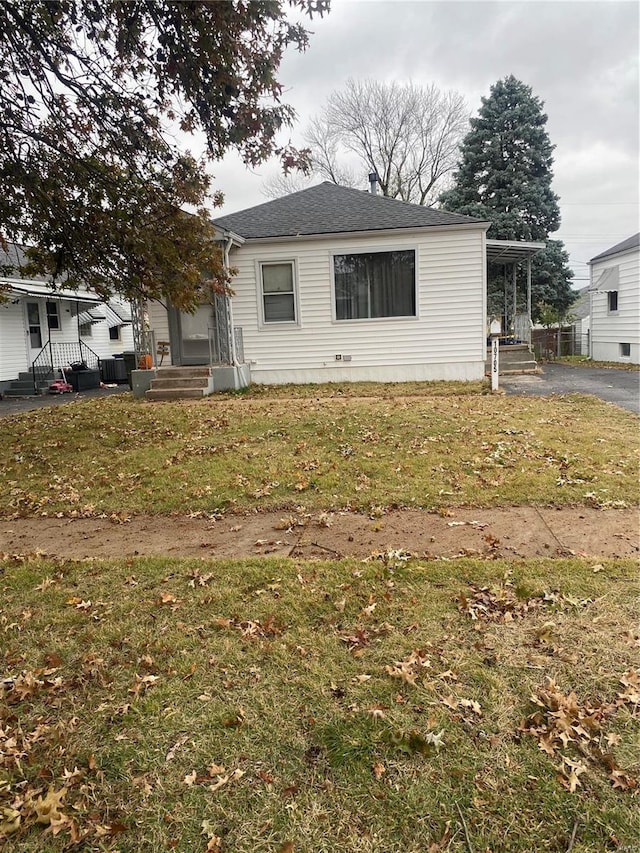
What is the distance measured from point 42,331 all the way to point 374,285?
1372 cm

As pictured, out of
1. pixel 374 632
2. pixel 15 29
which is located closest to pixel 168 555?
pixel 374 632

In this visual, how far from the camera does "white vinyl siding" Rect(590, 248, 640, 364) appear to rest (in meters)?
18.3

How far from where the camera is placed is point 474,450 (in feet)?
21.5

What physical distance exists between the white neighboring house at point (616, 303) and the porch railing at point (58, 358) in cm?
1951

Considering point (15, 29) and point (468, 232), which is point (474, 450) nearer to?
point (15, 29)

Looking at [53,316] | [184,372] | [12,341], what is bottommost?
[184,372]

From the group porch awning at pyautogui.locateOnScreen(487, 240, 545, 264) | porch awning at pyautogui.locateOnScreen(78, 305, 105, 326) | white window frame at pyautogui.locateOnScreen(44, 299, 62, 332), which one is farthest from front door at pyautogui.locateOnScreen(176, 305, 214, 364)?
porch awning at pyautogui.locateOnScreen(78, 305, 105, 326)

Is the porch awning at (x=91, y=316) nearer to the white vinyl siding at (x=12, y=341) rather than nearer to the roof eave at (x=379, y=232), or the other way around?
the white vinyl siding at (x=12, y=341)

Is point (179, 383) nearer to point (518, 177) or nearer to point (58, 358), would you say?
point (58, 358)

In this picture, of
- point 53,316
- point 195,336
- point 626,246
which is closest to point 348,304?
point 195,336

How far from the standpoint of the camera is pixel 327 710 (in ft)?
8.12

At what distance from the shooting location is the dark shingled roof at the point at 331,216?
13.3 meters

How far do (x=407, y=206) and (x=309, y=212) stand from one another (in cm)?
258

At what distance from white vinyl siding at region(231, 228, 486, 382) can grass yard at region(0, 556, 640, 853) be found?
34.1ft
